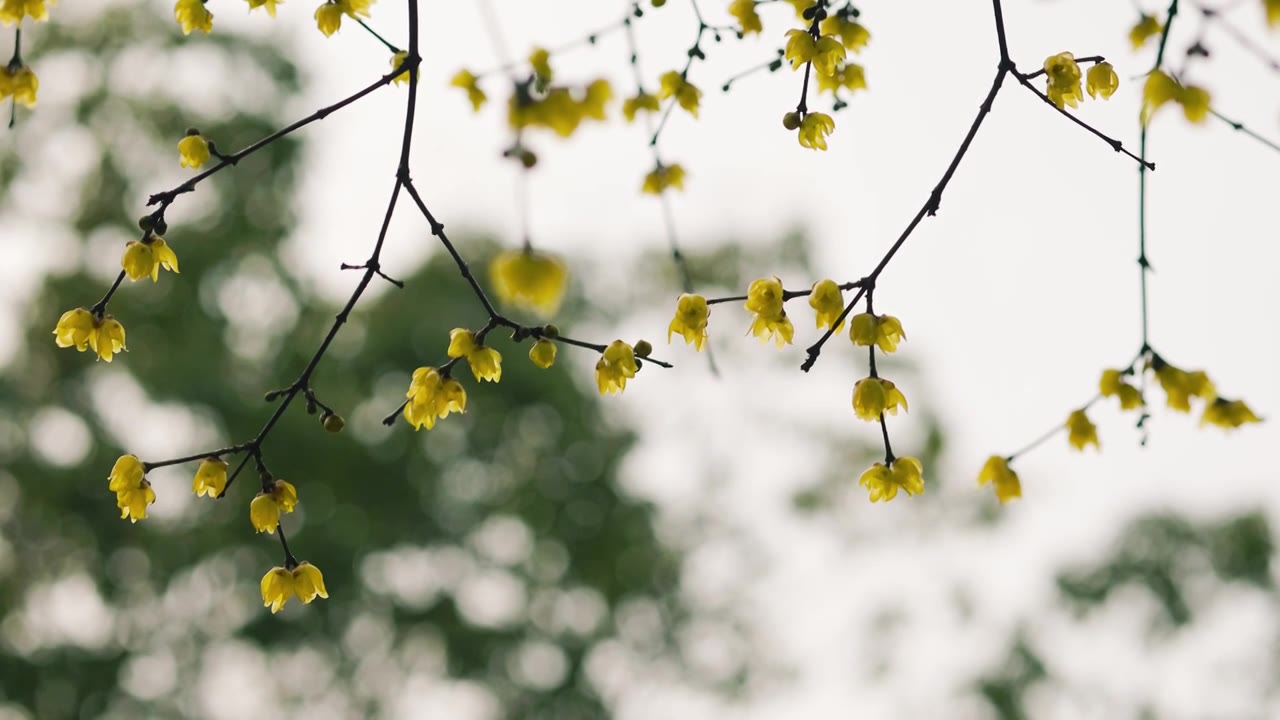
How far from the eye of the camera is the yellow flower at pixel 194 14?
4.75ft

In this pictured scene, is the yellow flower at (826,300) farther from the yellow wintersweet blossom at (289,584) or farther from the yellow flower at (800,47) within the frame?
the yellow wintersweet blossom at (289,584)

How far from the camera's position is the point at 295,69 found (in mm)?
7938

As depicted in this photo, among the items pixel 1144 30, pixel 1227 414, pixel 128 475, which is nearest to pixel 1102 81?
pixel 1144 30

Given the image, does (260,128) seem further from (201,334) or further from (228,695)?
(228,695)

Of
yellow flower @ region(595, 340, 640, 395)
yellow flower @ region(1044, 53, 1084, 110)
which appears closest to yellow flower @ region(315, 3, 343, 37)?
yellow flower @ region(595, 340, 640, 395)

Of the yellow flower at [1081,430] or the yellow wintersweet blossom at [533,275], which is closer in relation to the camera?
the yellow wintersweet blossom at [533,275]

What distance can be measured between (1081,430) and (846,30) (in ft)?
2.29

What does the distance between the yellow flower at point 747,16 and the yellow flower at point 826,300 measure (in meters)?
0.51

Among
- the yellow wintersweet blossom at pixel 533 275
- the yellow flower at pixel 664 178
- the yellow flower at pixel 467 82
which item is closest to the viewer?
the yellow wintersweet blossom at pixel 533 275

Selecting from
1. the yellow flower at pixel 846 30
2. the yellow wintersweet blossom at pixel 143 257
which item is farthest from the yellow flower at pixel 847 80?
the yellow wintersweet blossom at pixel 143 257

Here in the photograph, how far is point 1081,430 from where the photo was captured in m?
1.43

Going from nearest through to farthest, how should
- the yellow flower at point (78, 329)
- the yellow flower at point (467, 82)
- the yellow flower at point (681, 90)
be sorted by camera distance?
1. the yellow flower at point (467, 82)
2. the yellow flower at point (78, 329)
3. the yellow flower at point (681, 90)

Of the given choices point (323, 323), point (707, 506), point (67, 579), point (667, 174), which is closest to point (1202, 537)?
point (707, 506)

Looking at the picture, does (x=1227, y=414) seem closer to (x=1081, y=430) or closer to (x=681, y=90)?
(x=1081, y=430)
